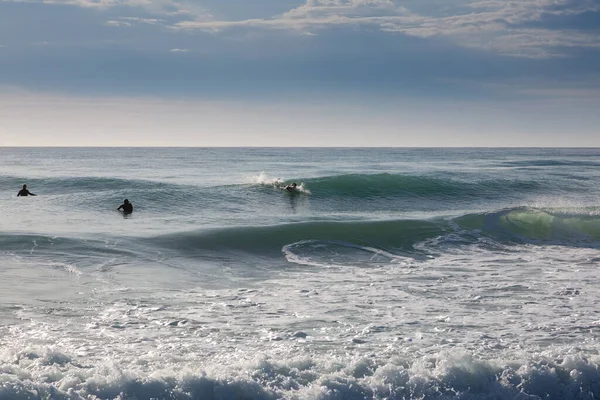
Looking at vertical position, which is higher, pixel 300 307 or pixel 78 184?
pixel 78 184

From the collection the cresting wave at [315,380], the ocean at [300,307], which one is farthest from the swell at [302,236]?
the cresting wave at [315,380]

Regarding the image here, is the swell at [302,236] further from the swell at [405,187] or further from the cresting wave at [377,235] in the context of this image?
the swell at [405,187]

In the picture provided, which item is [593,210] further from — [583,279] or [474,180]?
[474,180]

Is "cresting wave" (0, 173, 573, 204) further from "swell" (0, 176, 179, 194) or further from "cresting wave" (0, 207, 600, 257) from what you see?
"cresting wave" (0, 207, 600, 257)

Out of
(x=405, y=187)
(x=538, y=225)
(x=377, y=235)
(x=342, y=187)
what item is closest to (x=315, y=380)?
(x=377, y=235)

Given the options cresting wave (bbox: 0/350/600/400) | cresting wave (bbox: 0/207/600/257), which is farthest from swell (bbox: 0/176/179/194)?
cresting wave (bbox: 0/350/600/400)

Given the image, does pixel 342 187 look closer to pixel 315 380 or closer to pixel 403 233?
pixel 403 233

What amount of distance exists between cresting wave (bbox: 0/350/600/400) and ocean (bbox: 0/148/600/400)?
18mm

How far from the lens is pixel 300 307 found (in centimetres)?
991

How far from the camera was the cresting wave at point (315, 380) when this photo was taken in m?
6.39

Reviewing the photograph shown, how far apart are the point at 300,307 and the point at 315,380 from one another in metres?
3.29

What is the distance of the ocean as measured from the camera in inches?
261

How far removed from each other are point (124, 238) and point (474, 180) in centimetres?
2850

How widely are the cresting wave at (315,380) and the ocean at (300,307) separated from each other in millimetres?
18
